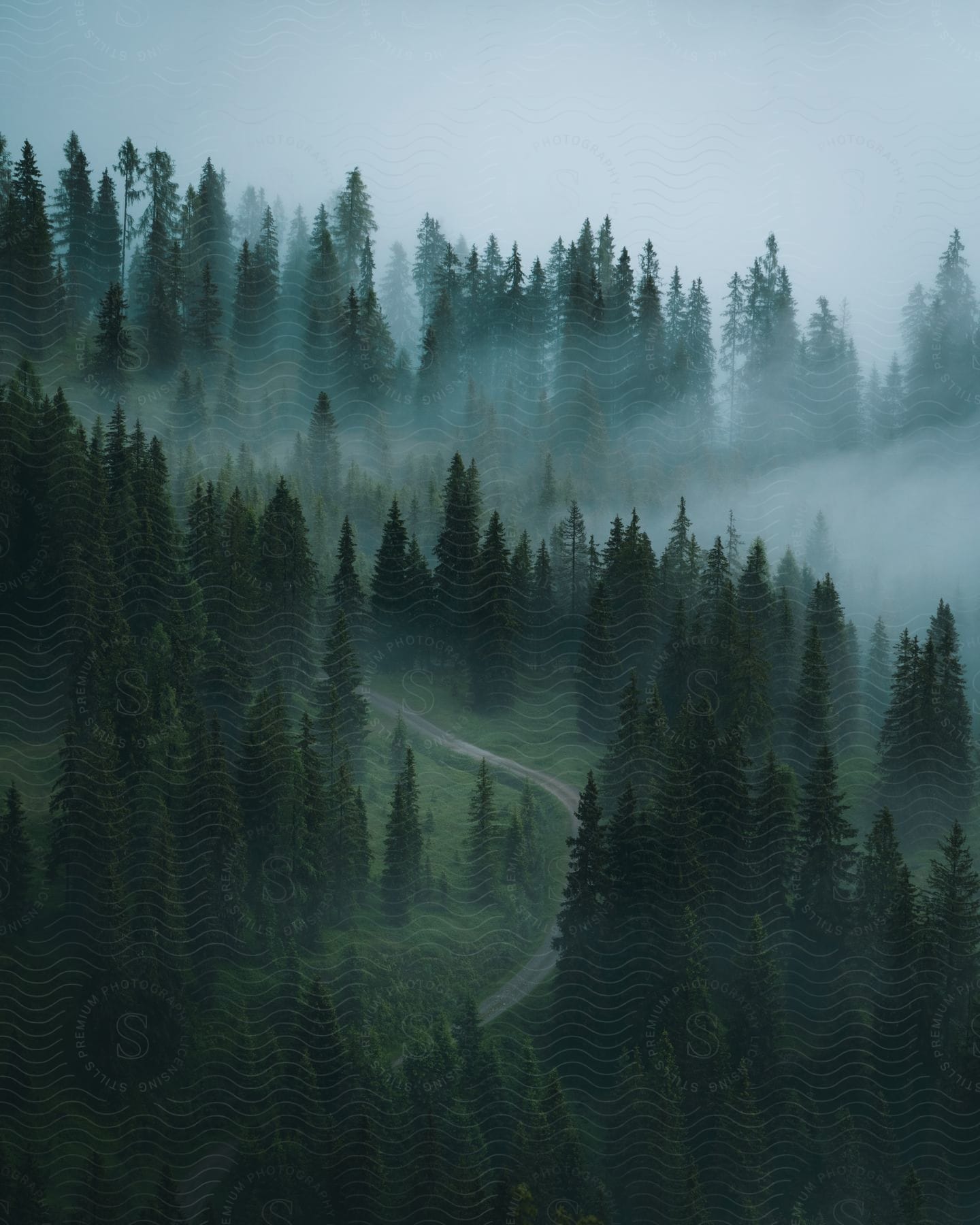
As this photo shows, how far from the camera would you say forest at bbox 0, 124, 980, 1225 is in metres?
63.4

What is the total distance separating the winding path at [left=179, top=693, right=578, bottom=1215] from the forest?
16cm

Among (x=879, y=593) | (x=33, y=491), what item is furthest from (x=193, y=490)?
(x=879, y=593)

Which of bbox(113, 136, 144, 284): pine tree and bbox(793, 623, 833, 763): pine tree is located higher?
bbox(113, 136, 144, 284): pine tree

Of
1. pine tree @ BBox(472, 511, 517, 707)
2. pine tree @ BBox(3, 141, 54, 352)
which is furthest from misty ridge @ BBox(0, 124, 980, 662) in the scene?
pine tree @ BBox(472, 511, 517, 707)

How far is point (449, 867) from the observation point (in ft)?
233

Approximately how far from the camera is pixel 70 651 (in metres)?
73.6

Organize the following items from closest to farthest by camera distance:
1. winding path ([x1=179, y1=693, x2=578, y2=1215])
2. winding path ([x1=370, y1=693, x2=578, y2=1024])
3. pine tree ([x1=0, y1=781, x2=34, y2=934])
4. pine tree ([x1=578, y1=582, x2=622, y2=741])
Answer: winding path ([x1=179, y1=693, x2=578, y2=1215])
pine tree ([x1=0, y1=781, x2=34, y2=934])
winding path ([x1=370, y1=693, x2=578, y2=1024])
pine tree ([x1=578, y1=582, x2=622, y2=741])

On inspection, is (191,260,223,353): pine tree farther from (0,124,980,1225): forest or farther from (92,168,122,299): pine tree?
(0,124,980,1225): forest

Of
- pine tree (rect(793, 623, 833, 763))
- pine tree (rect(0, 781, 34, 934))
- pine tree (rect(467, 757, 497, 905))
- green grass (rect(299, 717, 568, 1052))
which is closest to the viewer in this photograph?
pine tree (rect(0, 781, 34, 934))

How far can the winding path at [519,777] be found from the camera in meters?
67.9

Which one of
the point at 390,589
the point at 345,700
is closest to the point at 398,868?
the point at 345,700

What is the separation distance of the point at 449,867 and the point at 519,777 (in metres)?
8.67

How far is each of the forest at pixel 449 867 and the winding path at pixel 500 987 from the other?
0.52 feet

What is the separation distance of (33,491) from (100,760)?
1838 centimetres
